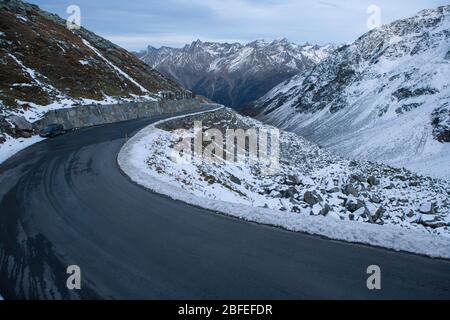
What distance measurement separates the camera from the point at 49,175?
17.7 meters

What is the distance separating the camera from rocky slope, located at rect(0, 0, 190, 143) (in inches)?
1522

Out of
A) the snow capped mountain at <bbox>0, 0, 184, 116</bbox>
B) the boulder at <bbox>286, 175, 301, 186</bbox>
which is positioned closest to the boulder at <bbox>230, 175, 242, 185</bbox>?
the boulder at <bbox>286, 175, 301, 186</bbox>

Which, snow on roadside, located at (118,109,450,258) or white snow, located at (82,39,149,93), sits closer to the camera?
snow on roadside, located at (118,109,450,258)

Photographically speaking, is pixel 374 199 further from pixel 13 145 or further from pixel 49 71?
pixel 49 71

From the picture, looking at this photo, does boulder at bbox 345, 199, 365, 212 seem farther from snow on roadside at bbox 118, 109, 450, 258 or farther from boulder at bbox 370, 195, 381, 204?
snow on roadside at bbox 118, 109, 450, 258

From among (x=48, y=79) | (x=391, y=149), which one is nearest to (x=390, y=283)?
(x=48, y=79)

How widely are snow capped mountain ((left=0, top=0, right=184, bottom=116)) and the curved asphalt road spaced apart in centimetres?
2587

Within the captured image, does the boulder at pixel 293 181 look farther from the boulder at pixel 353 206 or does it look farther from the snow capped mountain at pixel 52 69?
the snow capped mountain at pixel 52 69

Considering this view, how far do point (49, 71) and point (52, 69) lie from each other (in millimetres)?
1471

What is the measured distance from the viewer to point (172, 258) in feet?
27.8

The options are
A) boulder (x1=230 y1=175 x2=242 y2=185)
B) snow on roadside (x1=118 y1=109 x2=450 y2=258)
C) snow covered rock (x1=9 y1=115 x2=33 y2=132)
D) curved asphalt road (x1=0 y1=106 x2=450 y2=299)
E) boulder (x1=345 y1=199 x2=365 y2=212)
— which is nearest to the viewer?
curved asphalt road (x1=0 y1=106 x2=450 y2=299)

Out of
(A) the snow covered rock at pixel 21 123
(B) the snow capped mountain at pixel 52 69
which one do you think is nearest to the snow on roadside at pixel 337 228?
(A) the snow covered rock at pixel 21 123

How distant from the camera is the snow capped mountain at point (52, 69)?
4116cm
